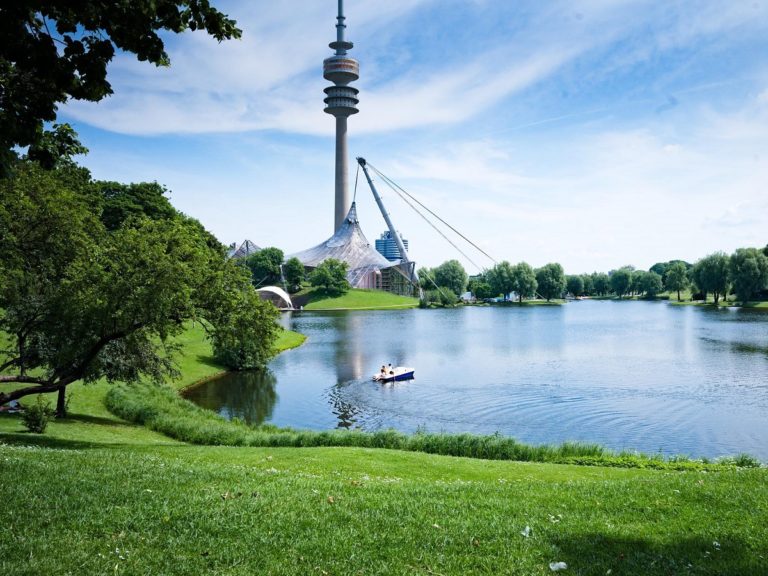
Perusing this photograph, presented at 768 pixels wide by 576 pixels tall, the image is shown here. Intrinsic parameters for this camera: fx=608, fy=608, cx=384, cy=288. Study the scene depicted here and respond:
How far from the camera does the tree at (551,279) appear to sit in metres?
138

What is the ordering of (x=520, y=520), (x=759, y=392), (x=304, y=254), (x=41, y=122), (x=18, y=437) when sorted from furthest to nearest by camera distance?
(x=304, y=254) → (x=759, y=392) → (x=18, y=437) → (x=41, y=122) → (x=520, y=520)

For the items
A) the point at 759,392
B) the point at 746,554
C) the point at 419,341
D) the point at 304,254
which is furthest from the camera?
the point at 304,254

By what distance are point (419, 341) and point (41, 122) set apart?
5067 centimetres

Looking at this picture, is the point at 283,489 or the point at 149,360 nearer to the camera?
the point at 283,489

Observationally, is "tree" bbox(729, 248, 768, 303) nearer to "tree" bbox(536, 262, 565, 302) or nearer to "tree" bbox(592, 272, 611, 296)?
"tree" bbox(536, 262, 565, 302)

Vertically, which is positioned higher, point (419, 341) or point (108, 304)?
point (108, 304)

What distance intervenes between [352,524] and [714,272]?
113 metres

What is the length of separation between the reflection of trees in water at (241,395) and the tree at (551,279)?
348 feet

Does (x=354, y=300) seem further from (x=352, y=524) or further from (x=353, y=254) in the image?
(x=352, y=524)

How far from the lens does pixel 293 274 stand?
13300 cm

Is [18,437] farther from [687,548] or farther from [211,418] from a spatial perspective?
[687,548]

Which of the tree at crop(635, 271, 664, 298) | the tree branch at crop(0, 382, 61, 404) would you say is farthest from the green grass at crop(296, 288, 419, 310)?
the tree branch at crop(0, 382, 61, 404)

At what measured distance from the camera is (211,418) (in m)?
26.4

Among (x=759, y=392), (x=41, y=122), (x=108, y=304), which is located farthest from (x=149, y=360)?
(x=759, y=392)
